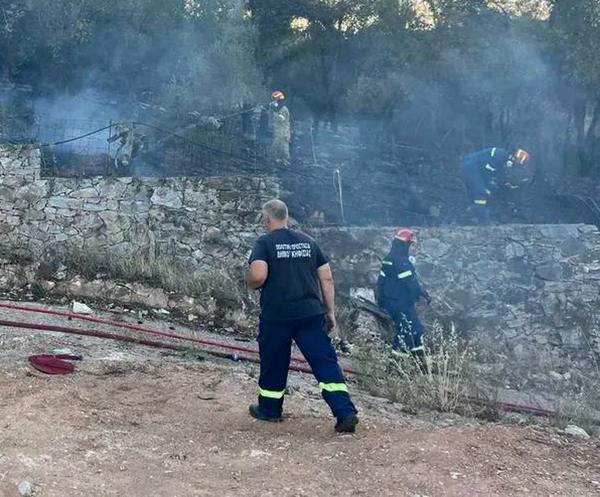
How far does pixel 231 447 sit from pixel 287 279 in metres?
1.19

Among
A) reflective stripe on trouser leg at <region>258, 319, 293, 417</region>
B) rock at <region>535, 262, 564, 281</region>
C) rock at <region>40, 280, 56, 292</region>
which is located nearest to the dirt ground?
reflective stripe on trouser leg at <region>258, 319, 293, 417</region>

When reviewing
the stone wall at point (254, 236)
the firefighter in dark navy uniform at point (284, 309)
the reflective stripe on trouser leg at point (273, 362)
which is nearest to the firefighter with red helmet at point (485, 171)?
the stone wall at point (254, 236)

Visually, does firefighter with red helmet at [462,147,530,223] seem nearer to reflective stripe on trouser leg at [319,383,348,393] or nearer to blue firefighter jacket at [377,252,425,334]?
blue firefighter jacket at [377,252,425,334]

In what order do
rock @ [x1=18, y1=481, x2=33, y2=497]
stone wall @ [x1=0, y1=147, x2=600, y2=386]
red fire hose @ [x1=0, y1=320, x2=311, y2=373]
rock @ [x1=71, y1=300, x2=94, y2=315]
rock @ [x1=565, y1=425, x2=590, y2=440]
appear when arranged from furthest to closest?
stone wall @ [x1=0, y1=147, x2=600, y2=386], rock @ [x1=71, y1=300, x2=94, y2=315], red fire hose @ [x1=0, y1=320, x2=311, y2=373], rock @ [x1=565, y1=425, x2=590, y2=440], rock @ [x1=18, y1=481, x2=33, y2=497]

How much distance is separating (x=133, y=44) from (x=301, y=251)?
41.3 feet

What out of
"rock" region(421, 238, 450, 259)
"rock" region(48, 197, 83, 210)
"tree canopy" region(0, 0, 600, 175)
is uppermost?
"tree canopy" region(0, 0, 600, 175)

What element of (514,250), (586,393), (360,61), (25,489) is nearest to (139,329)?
(25,489)

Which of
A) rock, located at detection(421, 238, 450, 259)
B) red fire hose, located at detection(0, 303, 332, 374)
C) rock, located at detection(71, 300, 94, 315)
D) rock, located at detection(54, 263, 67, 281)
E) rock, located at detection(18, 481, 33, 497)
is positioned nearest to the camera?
rock, located at detection(18, 481, 33, 497)

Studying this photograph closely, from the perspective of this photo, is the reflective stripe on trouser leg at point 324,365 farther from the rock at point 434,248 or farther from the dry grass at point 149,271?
the rock at point 434,248

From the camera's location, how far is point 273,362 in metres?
5.14

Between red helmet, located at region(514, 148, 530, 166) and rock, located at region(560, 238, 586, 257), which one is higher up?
red helmet, located at region(514, 148, 530, 166)

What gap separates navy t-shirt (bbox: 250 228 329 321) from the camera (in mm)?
5055

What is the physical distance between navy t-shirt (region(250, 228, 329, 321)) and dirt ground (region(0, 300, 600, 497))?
0.83 metres

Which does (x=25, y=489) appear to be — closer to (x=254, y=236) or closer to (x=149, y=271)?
(x=149, y=271)
